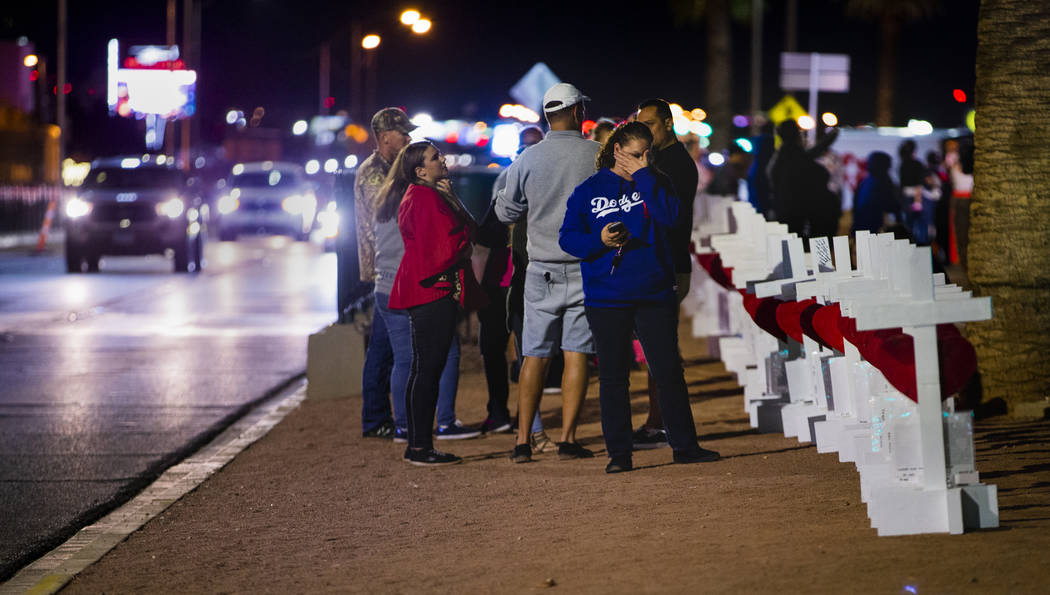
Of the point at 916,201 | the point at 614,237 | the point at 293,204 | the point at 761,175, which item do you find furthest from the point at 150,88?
the point at 614,237

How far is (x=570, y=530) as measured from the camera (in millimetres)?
6551

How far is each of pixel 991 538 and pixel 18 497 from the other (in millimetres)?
4762

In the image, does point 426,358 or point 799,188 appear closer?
point 426,358

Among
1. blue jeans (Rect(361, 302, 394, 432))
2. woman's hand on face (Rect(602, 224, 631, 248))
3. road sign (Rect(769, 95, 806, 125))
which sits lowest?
blue jeans (Rect(361, 302, 394, 432))

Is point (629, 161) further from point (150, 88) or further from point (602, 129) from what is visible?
point (150, 88)

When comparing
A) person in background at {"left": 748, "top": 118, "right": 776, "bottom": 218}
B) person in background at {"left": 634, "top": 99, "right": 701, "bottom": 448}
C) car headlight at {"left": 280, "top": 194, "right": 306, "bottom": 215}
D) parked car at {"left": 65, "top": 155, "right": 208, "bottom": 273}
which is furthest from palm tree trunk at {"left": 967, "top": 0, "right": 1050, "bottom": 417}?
car headlight at {"left": 280, "top": 194, "right": 306, "bottom": 215}

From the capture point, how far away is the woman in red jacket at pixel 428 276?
27.2 ft

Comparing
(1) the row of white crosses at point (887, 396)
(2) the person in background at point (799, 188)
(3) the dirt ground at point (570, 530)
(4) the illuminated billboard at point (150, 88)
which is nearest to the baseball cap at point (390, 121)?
(3) the dirt ground at point (570, 530)

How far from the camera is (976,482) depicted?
19.9ft

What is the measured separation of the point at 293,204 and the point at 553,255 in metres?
29.1

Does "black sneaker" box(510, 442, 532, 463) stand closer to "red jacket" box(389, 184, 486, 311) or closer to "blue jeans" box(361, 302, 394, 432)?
"red jacket" box(389, 184, 486, 311)

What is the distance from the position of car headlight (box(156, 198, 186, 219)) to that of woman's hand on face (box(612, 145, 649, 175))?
19.0 m

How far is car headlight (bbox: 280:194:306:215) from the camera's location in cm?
3654

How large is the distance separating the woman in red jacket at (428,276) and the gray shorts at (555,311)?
41cm
